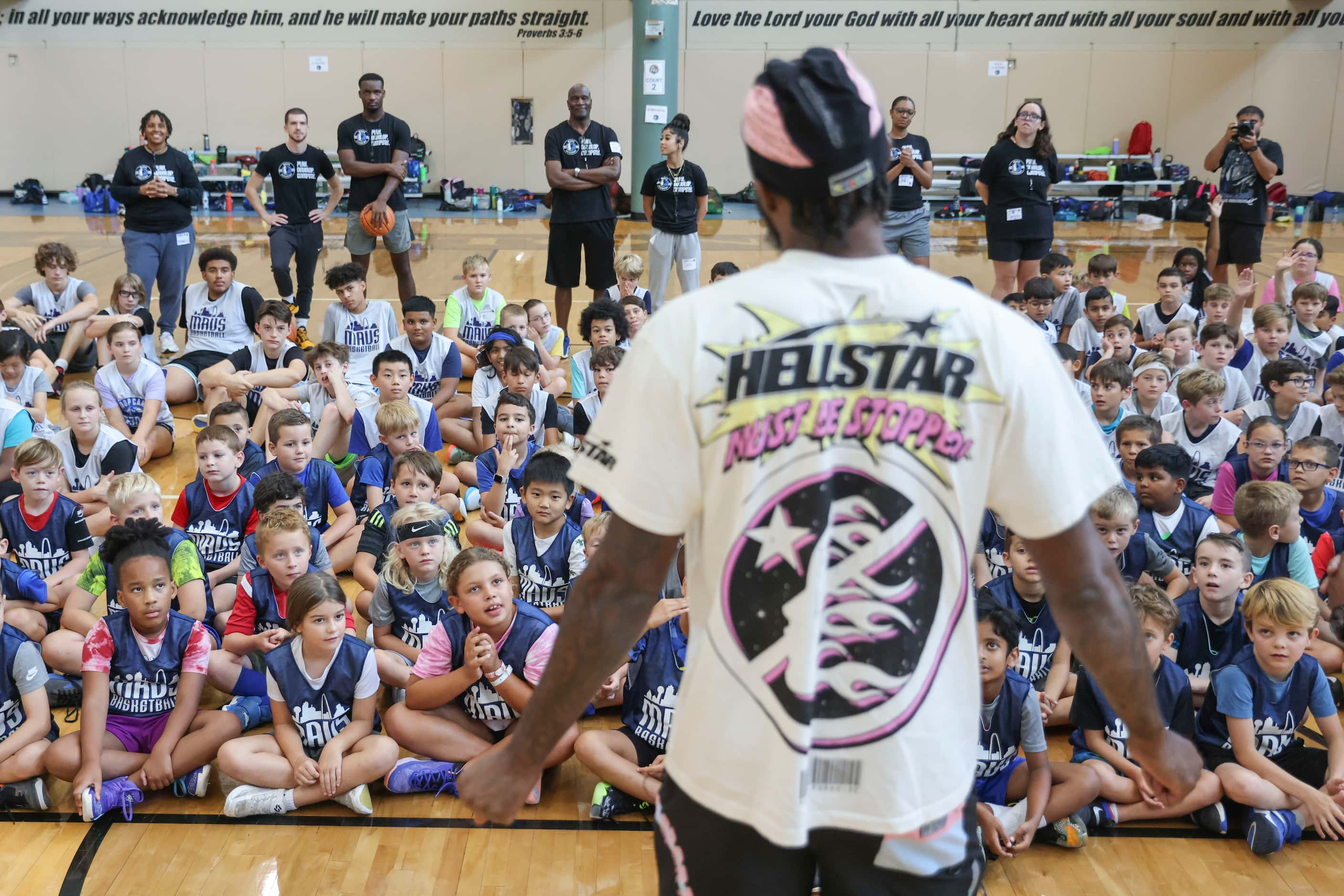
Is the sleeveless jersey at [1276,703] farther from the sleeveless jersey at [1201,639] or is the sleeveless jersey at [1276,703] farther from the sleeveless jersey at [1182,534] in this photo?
the sleeveless jersey at [1182,534]

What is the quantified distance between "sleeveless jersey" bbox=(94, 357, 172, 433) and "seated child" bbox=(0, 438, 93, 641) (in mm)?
1849

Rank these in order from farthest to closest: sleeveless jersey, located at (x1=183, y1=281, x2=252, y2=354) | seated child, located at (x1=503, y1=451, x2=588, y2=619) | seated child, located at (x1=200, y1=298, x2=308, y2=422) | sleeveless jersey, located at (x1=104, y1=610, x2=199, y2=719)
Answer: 1. sleeveless jersey, located at (x1=183, y1=281, x2=252, y2=354)
2. seated child, located at (x1=200, y1=298, x2=308, y2=422)
3. seated child, located at (x1=503, y1=451, x2=588, y2=619)
4. sleeveless jersey, located at (x1=104, y1=610, x2=199, y2=719)

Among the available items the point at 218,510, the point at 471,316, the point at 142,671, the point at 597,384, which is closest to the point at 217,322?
the point at 471,316

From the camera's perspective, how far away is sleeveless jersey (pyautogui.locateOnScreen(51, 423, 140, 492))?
211 inches

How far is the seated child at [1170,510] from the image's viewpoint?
452cm

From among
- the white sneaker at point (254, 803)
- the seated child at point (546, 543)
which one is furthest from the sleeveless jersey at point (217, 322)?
the white sneaker at point (254, 803)

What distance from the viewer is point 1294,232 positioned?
52.8 feet

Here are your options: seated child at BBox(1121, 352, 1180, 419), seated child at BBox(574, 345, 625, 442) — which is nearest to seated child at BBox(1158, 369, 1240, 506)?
seated child at BBox(1121, 352, 1180, 419)

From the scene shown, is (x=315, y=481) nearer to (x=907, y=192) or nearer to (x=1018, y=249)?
(x=907, y=192)

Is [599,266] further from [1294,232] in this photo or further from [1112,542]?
[1294,232]

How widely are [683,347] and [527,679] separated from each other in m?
2.54

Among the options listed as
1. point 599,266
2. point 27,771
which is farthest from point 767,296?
point 599,266

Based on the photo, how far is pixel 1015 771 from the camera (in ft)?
11.3

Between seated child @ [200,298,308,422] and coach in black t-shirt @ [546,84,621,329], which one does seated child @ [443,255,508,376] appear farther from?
seated child @ [200,298,308,422]
